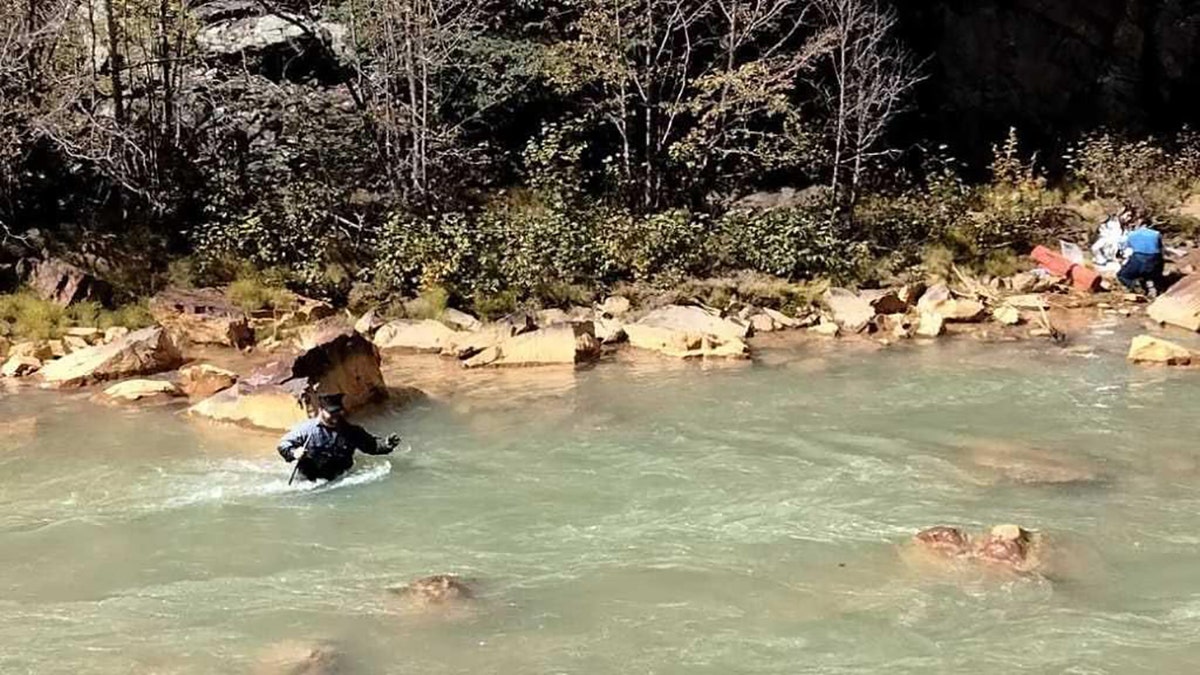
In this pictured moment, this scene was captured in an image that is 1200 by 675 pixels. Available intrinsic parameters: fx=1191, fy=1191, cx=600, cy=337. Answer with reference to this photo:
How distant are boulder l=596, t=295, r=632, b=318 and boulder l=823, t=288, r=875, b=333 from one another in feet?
9.61

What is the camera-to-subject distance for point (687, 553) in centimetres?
844

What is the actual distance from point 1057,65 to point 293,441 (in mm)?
19645

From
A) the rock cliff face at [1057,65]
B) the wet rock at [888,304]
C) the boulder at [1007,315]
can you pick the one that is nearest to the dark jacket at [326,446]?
the wet rock at [888,304]

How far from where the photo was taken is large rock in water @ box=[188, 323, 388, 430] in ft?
38.3

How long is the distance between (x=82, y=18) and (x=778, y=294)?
1118 cm

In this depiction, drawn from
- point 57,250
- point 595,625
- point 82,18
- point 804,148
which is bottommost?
point 595,625

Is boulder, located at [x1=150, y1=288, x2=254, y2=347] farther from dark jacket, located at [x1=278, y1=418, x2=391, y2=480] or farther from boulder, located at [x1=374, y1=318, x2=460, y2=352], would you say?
dark jacket, located at [x1=278, y1=418, x2=391, y2=480]

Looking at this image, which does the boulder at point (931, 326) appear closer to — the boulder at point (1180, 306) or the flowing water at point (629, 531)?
the flowing water at point (629, 531)

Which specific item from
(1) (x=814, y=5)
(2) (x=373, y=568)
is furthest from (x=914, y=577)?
(1) (x=814, y=5)

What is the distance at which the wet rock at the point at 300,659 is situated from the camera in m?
6.61

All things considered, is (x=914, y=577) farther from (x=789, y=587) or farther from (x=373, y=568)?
(x=373, y=568)

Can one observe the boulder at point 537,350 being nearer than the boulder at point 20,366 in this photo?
No

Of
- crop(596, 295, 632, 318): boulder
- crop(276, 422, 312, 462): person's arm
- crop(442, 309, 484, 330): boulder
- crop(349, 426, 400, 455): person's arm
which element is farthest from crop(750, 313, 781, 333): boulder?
crop(276, 422, 312, 462): person's arm

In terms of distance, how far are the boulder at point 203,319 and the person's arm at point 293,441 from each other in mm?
6044
